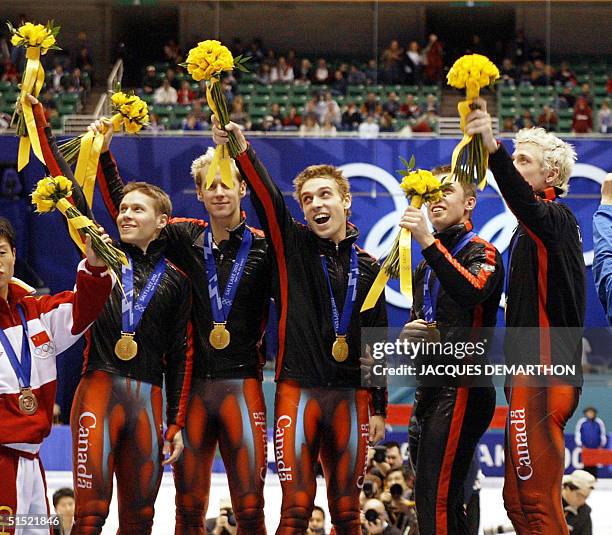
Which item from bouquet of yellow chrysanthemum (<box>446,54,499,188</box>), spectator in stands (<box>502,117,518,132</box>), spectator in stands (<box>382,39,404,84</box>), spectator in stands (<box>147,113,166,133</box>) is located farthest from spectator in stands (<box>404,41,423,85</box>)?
bouquet of yellow chrysanthemum (<box>446,54,499,188</box>)

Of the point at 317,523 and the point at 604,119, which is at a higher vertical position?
the point at 604,119

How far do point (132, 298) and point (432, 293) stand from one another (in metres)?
1.37

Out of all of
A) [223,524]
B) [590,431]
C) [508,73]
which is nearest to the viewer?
[223,524]

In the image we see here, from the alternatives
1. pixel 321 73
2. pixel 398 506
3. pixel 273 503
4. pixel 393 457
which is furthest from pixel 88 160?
pixel 321 73

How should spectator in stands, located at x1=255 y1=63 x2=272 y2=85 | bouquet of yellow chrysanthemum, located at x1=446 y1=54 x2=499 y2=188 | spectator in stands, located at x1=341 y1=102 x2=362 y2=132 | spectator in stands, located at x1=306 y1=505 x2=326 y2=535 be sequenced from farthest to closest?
spectator in stands, located at x1=255 y1=63 x2=272 y2=85, spectator in stands, located at x1=341 y1=102 x2=362 y2=132, spectator in stands, located at x1=306 y1=505 x2=326 y2=535, bouquet of yellow chrysanthemum, located at x1=446 y1=54 x2=499 y2=188

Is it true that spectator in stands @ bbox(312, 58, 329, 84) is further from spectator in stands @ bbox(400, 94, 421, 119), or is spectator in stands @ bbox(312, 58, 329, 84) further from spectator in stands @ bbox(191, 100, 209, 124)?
spectator in stands @ bbox(191, 100, 209, 124)

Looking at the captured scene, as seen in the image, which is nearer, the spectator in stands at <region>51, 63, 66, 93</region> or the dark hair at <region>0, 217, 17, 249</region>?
the dark hair at <region>0, 217, 17, 249</region>

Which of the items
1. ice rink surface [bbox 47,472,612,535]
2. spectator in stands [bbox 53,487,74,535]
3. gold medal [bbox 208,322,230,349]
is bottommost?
ice rink surface [bbox 47,472,612,535]

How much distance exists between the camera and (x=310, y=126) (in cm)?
1395

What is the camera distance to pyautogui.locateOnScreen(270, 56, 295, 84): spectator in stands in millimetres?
15766

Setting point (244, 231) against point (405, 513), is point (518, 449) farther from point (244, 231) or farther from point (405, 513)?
point (405, 513)

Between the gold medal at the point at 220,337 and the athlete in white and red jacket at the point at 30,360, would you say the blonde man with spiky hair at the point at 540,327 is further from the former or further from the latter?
the athlete in white and red jacket at the point at 30,360

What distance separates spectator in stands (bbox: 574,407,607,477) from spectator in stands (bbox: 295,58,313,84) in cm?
729

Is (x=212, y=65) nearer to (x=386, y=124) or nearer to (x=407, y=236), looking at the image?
(x=407, y=236)
